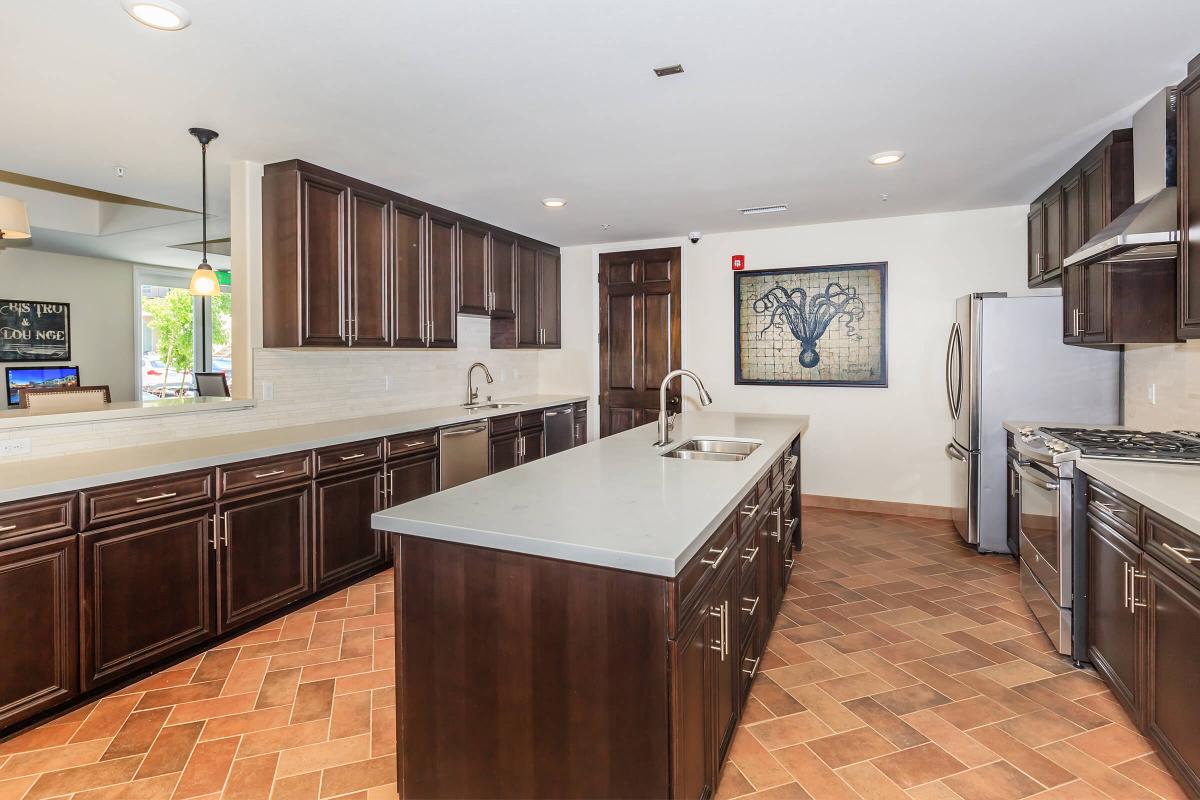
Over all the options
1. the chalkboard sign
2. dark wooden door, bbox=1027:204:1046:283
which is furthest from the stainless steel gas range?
the chalkboard sign

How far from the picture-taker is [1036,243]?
4.24 meters

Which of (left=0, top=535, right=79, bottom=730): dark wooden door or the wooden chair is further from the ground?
the wooden chair

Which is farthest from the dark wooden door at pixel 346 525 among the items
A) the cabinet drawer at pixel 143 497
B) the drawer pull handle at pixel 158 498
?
the drawer pull handle at pixel 158 498

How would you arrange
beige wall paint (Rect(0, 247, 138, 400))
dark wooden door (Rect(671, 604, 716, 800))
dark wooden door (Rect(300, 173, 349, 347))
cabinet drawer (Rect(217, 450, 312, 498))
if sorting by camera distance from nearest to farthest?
dark wooden door (Rect(671, 604, 716, 800)), cabinet drawer (Rect(217, 450, 312, 498)), dark wooden door (Rect(300, 173, 349, 347)), beige wall paint (Rect(0, 247, 138, 400))

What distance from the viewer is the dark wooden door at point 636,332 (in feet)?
18.7

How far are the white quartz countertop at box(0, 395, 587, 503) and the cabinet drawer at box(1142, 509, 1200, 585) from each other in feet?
11.3

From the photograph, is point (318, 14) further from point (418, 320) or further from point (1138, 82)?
point (1138, 82)

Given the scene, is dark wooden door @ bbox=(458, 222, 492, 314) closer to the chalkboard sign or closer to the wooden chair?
the wooden chair

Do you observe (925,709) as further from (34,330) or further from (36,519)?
(34,330)

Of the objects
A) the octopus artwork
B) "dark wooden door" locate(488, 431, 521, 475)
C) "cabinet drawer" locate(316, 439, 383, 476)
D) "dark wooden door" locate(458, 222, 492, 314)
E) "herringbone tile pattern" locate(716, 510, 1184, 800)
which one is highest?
"dark wooden door" locate(458, 222, 492, 314)

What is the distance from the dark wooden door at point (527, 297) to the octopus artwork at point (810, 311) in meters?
2.02

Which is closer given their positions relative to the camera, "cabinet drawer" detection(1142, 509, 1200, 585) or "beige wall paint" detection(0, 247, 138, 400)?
"cabinet drawer" detection(1142, 509, 1200, 585)

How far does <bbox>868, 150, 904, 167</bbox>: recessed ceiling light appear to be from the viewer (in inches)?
131

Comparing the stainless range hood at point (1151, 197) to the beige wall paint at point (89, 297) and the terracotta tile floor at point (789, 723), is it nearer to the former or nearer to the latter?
the terracotta tile floor at point (789, 723)
